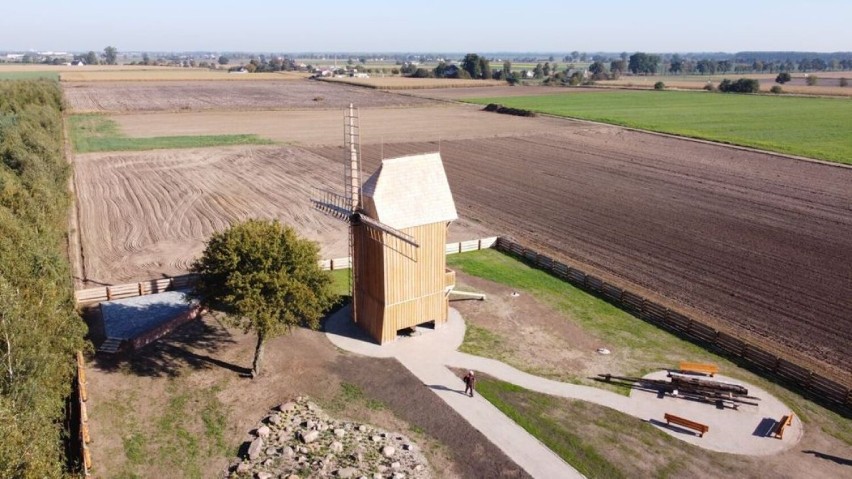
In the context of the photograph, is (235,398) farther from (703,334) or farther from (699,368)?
(703,334)

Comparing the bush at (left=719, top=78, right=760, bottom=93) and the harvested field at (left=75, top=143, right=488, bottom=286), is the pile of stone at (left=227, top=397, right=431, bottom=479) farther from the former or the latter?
the bush at (left=719, top=78, right=760, bottom=93)

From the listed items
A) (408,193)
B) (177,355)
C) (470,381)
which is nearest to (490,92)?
(408,193)

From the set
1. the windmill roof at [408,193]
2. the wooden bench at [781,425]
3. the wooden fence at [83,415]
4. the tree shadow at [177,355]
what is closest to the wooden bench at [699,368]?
the wooden bench at [781,425]

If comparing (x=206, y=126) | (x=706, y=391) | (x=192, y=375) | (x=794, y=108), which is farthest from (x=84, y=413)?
(x=794, y=108)

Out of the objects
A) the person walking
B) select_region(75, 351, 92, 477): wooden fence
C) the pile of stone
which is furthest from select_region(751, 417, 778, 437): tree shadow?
select_region(75, 351, 92, 477): wooden fence

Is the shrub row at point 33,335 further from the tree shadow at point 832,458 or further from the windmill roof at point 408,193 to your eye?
the tree shadow at point 832,458

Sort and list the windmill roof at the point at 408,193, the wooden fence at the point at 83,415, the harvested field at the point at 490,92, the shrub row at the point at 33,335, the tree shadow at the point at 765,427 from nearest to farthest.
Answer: the shrub row at the point at 33,335
the wooden fence at the point at 83,415
the tree shadow at the point at 765,427
the windmill roof at the point at 408,193
the harvested field at the point at 490,92
